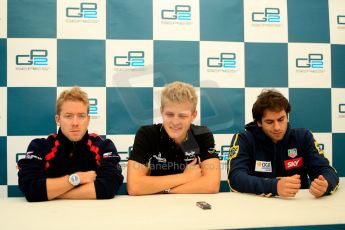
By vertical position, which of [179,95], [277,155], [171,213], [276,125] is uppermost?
[179,95]

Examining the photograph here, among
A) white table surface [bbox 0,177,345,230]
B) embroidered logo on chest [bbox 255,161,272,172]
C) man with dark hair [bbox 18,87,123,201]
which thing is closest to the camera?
white table surface [bbox 0,177,345,230]

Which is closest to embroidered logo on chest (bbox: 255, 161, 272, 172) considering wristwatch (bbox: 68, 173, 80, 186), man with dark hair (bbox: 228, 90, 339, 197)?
man with dark hair (bbox: 228, 90, 339, 197)

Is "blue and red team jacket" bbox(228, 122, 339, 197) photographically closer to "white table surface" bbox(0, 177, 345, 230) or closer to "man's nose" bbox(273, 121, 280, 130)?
"man's nose" bbox(273, 121, 280, 130)

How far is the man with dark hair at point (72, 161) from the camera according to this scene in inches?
50.9

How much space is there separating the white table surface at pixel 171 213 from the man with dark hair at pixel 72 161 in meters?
0.07

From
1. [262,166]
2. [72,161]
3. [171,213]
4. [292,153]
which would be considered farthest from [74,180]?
[292,153]

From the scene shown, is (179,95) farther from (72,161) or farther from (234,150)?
(72,161)

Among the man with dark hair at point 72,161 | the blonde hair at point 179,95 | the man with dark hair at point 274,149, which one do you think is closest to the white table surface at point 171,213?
the man with dark hair at point 72,161

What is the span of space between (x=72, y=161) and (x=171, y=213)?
28.0 inches

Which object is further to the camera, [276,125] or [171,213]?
[276,125]

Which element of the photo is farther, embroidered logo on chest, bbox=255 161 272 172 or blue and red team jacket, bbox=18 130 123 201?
→ embroidered logo on chest, bbox=255 161 272 172

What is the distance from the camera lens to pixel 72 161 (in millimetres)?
1513

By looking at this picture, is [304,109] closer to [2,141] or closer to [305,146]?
[305,146]

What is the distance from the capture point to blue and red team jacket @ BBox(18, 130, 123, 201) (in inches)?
51.5
